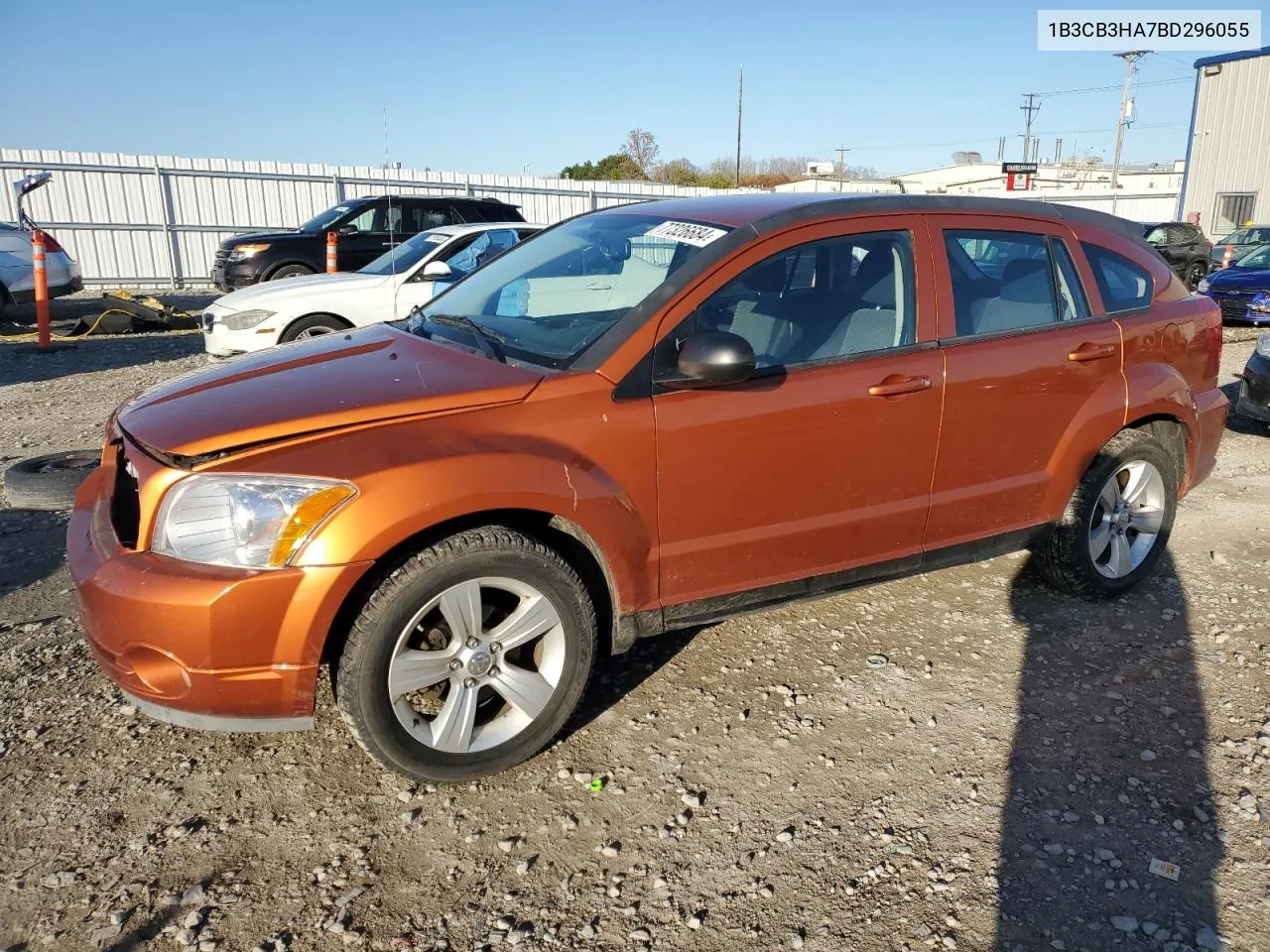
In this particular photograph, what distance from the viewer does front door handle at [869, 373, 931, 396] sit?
10.8 ft

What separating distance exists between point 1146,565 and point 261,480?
12.7 feet

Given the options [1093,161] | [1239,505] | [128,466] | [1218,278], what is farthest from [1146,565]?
[1093,161]

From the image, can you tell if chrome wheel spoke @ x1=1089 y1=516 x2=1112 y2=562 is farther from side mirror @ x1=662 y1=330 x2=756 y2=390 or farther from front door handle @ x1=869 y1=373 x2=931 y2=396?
side mirror @ x1=662 y1=330 x2=756 y2=390

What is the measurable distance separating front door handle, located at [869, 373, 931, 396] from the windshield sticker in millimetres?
776

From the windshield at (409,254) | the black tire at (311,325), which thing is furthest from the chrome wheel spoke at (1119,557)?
the windshield at (409,254)

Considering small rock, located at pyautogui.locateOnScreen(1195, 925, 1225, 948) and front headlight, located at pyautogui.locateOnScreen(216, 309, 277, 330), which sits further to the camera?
front headlight, located at pyautogui.locateOnScreen(216, 309, 277, 330)

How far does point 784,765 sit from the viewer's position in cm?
296

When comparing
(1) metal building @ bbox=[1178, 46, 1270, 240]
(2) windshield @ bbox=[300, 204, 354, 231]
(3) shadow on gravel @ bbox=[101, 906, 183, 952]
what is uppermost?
(1) metal building @ bbox=[1178, 46, 1270, 240]

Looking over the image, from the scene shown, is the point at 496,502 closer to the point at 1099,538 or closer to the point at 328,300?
the point at 1099,538

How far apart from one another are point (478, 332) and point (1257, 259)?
16.1 metres

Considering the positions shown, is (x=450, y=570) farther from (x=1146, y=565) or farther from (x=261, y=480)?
(x=1146, y=565)

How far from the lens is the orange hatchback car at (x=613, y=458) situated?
2520 millimetres

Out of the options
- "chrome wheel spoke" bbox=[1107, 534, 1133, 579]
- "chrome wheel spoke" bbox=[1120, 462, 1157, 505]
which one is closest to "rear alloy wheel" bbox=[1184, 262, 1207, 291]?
"chrome wheel spoke" bbox=[1120, 462, 1157, 505]

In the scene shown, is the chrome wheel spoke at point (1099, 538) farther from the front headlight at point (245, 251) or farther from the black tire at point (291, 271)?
the front headlight at point (245, 251)
